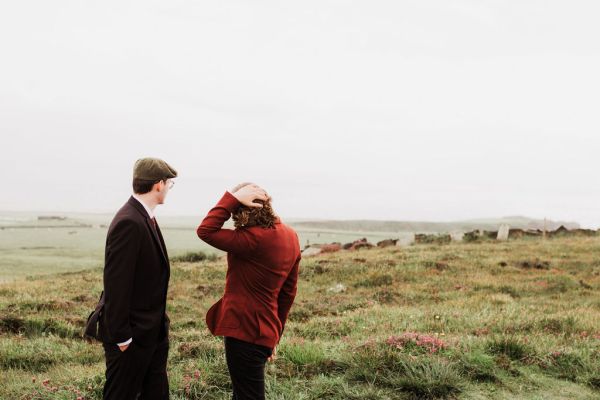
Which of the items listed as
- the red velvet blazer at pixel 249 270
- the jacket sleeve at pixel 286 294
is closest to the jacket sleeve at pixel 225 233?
the red velvet blazer at pixel 249 270

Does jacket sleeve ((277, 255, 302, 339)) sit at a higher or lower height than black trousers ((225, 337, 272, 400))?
higher

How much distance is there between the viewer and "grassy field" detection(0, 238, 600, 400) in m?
5.99

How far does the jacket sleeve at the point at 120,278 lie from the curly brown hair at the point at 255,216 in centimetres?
86

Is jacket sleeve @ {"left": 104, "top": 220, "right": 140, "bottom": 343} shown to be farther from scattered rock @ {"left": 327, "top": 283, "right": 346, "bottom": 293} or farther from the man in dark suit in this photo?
scattered rock @ {"left": 327, "top": 283, "right": 346, "bottom": 293}

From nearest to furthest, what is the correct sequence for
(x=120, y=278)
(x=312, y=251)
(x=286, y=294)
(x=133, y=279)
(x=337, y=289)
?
(x=120, y=278), (x=133, y=279), (x=286, y=294), (x=337, y=289), (x=312, y=251)

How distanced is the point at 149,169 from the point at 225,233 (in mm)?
875

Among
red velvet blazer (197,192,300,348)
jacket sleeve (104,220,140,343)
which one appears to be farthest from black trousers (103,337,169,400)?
red velvet blazer (197,192,300,348)

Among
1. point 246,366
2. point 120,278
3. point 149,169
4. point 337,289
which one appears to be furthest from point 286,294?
point 337,289

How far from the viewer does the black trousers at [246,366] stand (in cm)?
424

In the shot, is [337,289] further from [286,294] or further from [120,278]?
[120,278]

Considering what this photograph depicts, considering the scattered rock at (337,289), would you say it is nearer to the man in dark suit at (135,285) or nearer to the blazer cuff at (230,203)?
the man in dark suit at (135,285)

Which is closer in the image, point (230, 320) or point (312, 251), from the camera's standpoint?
point (230, 320)

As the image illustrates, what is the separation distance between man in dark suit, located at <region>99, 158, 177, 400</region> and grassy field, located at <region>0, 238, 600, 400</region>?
1575mm

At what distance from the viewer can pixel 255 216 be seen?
4.18 meters
